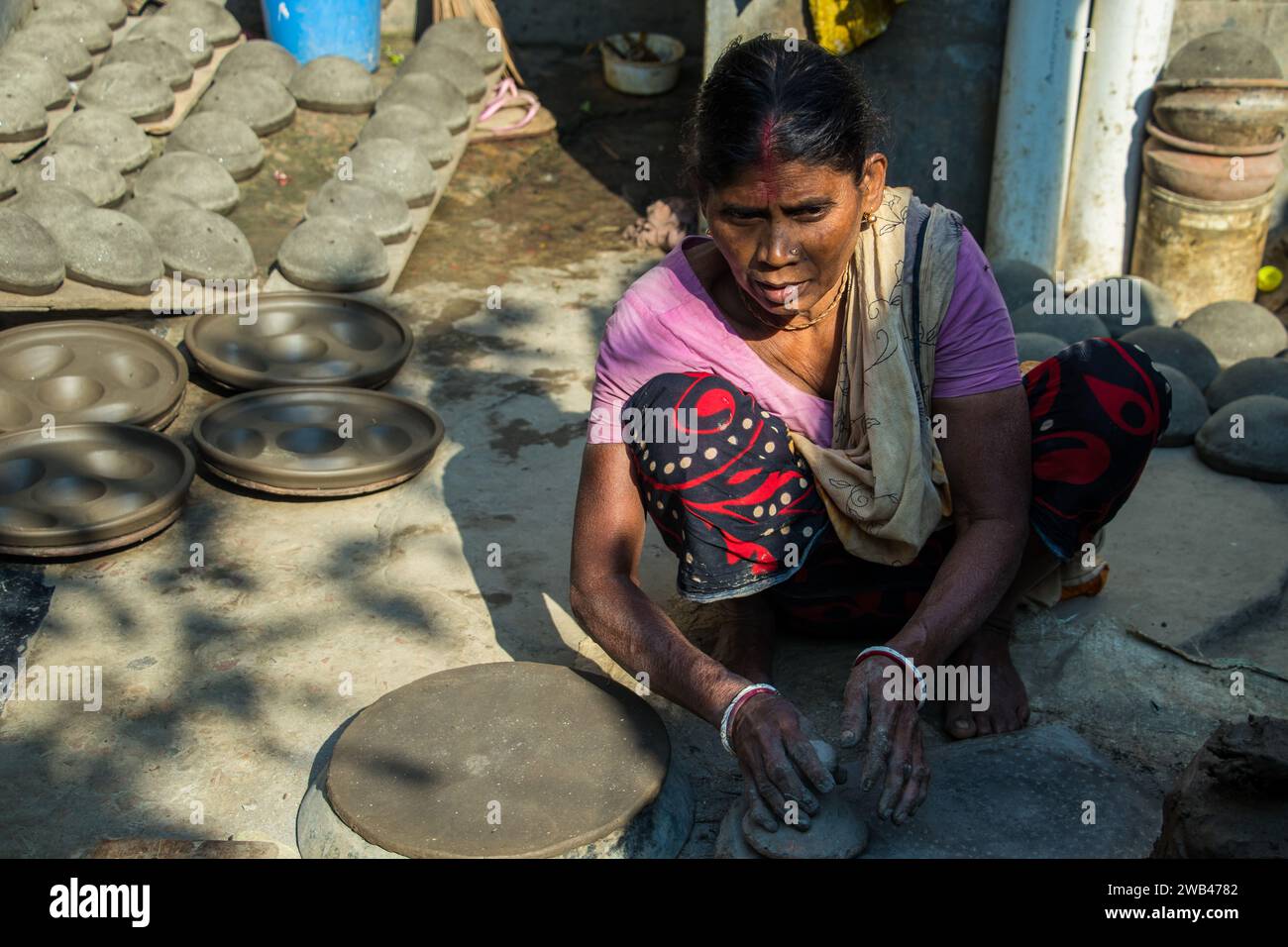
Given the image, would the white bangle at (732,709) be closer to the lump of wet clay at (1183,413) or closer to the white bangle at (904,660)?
the white bangle at (904,660)

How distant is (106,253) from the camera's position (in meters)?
4.26

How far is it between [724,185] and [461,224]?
11.6 ft

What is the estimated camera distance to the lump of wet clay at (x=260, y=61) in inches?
240

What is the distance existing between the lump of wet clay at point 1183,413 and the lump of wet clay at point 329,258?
2663mm

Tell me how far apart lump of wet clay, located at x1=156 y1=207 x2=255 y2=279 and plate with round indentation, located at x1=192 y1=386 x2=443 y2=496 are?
95cm

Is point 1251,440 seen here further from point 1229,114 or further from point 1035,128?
point 1035,128

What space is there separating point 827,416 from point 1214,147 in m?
2.64

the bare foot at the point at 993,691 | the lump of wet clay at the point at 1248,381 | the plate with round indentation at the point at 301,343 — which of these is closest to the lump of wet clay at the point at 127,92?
the plate with round indentation at the point at 301,343

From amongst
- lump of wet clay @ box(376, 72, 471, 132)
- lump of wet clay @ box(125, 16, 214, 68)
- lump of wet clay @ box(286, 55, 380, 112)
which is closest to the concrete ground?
lump of wet clay @ box(376, 72, 471, 132)

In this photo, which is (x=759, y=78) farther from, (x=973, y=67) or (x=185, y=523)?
(x=973, y=67)

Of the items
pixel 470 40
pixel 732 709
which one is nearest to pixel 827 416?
pixel 732 709

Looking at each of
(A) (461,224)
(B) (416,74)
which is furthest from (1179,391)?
(B) (416,74)

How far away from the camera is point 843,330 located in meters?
2.45

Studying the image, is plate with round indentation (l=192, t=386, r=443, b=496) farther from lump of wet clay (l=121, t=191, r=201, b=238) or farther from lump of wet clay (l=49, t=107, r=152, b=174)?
lump of wet clay (l=49, t=107, r=152, b=174)
